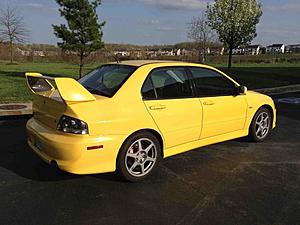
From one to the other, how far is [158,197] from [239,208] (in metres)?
0.88

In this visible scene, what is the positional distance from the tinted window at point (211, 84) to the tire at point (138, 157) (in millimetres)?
1109

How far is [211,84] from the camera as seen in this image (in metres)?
5.34

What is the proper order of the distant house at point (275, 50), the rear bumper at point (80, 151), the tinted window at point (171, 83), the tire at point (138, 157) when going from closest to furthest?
the rear bumper at point (80, 151)
the tire at point (138, 157)
the tinted window at point (171, 83)
the distant house at point (275, 50)

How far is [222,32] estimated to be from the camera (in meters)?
18.2

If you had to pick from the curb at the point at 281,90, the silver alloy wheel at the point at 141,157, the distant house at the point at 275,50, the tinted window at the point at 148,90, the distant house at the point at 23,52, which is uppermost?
the distant house at the point at 275,50

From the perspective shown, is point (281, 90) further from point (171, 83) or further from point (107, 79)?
point (107, 79)

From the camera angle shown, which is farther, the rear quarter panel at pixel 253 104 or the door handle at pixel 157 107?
the rear quarter panel at pixel 253 104

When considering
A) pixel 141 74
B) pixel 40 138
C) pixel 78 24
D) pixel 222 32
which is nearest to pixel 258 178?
pixel 141 74

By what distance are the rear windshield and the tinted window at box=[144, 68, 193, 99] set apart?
0.35m

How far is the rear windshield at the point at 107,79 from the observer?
4434 mm

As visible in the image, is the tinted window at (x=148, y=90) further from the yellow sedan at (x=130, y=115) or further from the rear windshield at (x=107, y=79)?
the rear windshield at (x=107, y=79)

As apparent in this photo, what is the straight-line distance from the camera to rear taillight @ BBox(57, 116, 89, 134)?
3.96 metres

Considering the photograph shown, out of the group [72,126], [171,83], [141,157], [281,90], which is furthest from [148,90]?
[281,90]

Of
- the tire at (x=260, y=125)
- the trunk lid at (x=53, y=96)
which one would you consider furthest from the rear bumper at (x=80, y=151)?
the tire at (x=260, y=125)
